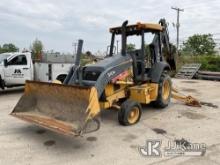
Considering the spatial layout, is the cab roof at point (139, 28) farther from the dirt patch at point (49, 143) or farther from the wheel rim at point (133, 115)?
the dirt patch at point (49, 143)

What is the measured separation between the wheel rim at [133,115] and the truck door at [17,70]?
6282mm

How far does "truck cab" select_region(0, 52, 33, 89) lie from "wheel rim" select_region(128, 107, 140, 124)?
6237 mm

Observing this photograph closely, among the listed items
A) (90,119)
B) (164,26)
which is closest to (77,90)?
(90,119)

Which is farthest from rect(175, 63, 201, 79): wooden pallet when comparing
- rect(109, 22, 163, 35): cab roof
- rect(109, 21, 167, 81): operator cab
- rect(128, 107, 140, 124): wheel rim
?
rect(128, 107, 140, 124): wheel rim

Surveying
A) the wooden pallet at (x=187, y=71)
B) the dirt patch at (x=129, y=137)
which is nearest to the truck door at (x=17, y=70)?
the dirt patch at (x=129, y=137)

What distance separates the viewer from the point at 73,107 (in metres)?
5.41

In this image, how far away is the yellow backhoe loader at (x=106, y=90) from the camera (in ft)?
16.9

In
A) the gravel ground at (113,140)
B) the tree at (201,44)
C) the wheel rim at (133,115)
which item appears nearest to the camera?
the gravel ground at (113,140)

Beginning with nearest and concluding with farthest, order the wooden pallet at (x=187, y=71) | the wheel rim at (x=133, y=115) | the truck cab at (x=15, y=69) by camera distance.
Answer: the wheel rim at (x=133, y=115) < the truck cab at (x=15, y=69) < the wooden pallet at (x=187, y=71)

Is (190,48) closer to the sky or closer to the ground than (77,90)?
closer to the sky

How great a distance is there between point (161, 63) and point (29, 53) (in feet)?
20.0

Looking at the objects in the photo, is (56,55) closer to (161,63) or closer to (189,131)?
(161,63)

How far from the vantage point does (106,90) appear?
6.39 meters

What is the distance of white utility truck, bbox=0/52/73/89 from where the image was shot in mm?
10859
